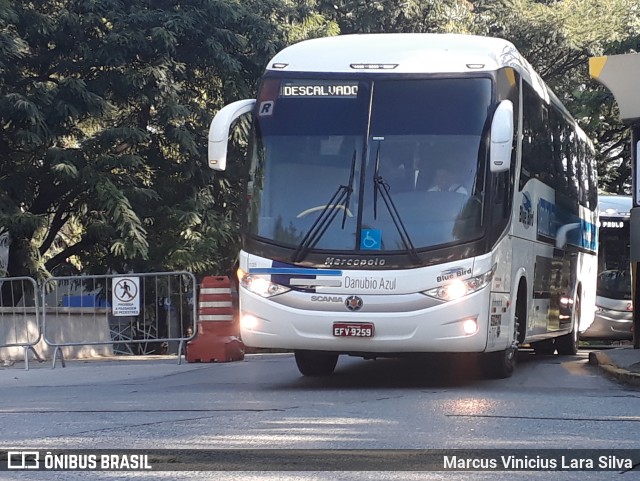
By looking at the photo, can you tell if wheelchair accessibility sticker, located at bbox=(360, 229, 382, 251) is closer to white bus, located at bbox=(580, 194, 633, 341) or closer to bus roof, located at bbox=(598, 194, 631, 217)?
white bus, located at bbox=(580, 194, 633, 341)

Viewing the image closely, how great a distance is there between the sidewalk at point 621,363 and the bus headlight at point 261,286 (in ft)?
12.9

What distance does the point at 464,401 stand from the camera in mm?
9492

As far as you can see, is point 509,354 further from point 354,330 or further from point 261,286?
point 261,286

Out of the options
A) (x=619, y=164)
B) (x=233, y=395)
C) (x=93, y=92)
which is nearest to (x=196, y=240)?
(x=93, y=92)

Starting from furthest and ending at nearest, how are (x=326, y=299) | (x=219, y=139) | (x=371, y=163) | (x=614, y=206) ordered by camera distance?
(x=614, y=206), (x=219, y=139), (x=371, y=163), (x=326, y=299)

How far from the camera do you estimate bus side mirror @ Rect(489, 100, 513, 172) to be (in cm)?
1040

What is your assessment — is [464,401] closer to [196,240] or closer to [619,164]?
[196,240]

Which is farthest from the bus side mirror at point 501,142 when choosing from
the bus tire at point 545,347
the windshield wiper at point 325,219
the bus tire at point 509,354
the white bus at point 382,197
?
the bus tire at point 545,347

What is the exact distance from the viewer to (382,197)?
1059 cm

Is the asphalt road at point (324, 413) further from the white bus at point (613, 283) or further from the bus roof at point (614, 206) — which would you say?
the bus roof at point (614, 206)

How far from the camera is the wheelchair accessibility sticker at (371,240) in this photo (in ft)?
34.3

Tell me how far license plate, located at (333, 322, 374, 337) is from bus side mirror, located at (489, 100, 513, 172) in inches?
79.2

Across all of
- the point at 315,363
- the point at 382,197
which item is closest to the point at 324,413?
the point at 382,197

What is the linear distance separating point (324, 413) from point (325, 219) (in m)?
2.57
